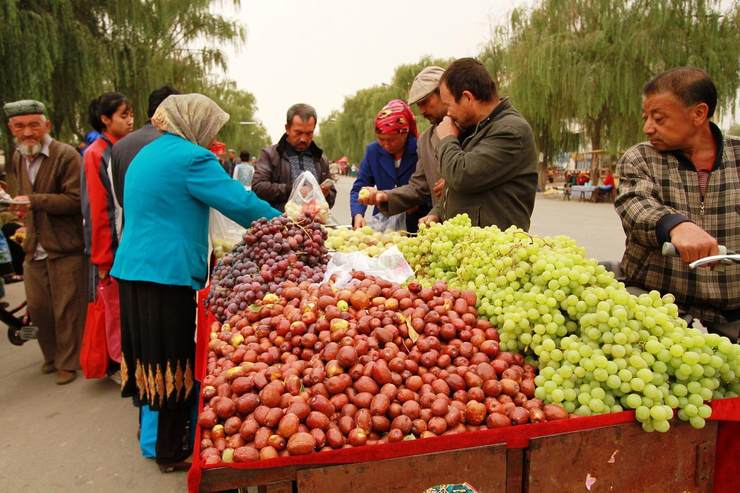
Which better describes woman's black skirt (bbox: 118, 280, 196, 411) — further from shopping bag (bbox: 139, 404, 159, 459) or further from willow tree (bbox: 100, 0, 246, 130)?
willow tree (bbox: 100, 0, 246, 130)

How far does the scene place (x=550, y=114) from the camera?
20188 millimetres

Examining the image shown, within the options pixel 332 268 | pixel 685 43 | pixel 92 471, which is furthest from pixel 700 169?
pixel 685 43

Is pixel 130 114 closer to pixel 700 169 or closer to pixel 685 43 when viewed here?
pixel 700 169

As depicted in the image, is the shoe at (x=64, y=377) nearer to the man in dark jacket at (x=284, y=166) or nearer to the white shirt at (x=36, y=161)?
the white shirt at (x=36, y=161)

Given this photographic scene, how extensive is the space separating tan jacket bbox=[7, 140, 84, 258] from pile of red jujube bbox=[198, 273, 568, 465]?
115 inches

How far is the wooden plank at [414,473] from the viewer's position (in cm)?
136

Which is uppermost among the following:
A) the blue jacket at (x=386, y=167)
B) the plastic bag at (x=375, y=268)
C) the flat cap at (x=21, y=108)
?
the flat cap at (x=21, y=108)

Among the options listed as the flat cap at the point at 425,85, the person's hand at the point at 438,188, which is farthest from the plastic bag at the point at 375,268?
the flat cap at the point at 425,85

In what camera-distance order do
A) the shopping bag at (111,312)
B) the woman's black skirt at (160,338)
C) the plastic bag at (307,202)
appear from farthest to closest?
the shopping bag at (111,312) < the plastic bag at (307,202) < the woman's black skirt at (160,338)

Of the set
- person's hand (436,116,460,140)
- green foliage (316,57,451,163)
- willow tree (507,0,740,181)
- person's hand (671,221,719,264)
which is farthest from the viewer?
green foliage (316,57,451,163)

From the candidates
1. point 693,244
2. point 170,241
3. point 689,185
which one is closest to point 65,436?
point 170,241

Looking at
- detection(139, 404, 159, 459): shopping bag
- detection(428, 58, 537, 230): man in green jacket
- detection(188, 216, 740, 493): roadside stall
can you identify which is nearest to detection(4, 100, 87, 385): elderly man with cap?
detection(139, 404, 159, 459): shopping bag

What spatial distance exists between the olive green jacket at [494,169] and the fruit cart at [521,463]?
4.88 ft

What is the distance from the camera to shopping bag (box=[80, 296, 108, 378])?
391 centimetres
